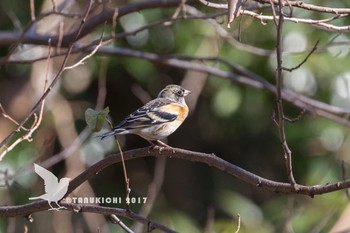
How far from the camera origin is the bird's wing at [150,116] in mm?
3945

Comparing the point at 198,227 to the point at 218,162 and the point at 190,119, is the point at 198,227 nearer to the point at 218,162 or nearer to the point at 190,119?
the point at 190,119

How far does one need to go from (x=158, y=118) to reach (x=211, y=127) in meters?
3.47

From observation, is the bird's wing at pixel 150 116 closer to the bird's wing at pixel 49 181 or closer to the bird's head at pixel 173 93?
the bird's head at pixel 173 93

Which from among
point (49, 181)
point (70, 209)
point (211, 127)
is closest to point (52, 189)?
point (49, 181)

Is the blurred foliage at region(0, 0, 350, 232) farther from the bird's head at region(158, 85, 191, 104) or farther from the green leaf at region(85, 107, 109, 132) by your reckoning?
the green leaf at region(85, 107, 109, 132)

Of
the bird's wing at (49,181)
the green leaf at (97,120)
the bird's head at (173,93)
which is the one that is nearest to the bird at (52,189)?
the bird's wing at (49,181)

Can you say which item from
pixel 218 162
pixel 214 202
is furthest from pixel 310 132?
pixel 218 162

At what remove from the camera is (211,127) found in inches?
298

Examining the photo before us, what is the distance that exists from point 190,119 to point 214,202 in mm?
848

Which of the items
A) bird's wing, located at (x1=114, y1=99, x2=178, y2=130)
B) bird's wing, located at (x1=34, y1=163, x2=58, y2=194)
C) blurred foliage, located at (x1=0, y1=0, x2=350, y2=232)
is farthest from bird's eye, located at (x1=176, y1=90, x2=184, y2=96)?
blurred foliage, located at (x1=0, y1=0, x2=350, y2=232)

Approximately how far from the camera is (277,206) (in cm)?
657

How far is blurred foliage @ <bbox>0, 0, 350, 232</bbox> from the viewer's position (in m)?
6.34

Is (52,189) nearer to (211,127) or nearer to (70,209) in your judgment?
(70,209)

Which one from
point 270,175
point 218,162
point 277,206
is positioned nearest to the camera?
point 218,162
